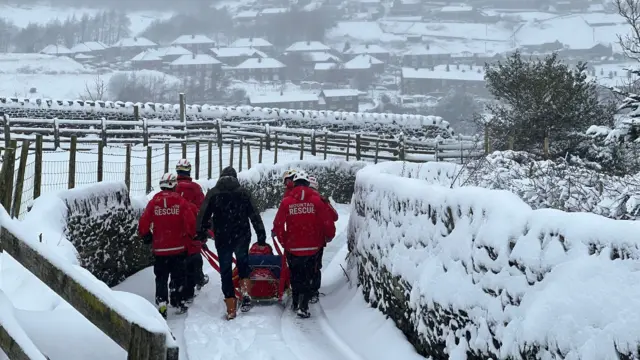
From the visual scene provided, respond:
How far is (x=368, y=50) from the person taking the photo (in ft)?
379

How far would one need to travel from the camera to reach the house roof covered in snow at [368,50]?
376ft

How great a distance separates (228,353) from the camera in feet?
21.4

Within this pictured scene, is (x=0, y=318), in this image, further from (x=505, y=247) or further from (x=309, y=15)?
(x=309, y=15)

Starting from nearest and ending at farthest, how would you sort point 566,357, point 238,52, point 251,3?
1. point 566,357
2. point 238,52
3. point 251,3

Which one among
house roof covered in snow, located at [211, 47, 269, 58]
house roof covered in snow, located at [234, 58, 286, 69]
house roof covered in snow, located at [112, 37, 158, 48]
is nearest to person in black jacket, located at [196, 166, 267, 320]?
house roof covered in snow, located at [234, 58, 286, 69]

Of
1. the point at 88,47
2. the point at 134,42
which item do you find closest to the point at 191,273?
the point at 88,47

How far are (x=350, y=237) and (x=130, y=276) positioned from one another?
2.64 meters

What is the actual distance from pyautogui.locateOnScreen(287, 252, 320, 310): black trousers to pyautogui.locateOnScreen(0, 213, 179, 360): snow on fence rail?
4.28 m

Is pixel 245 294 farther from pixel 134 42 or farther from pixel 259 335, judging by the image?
pixel 134 42

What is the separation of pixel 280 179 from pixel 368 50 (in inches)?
3980

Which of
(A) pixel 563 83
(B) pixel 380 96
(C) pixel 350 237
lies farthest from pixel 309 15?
(C) pixel 350 237

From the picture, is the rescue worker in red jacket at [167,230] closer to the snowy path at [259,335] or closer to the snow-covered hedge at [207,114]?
the snowy path at [259,335]

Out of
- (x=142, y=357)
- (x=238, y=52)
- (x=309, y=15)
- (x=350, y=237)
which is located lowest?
(x=350, y=237)

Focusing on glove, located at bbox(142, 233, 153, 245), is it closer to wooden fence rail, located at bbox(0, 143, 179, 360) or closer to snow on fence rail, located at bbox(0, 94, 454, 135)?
wooden fence rail, located at bbox(0, 143, 179, 360)
